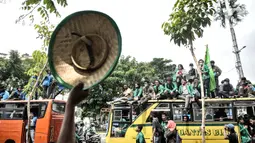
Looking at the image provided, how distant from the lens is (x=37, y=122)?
9594 mm

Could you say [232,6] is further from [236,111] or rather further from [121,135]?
[121,135]

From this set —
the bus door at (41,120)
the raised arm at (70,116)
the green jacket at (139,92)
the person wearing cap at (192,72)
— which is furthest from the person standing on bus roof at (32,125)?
the raised arm at (70,116)

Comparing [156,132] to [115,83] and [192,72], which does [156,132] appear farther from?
[115,83]

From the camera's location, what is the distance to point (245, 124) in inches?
325

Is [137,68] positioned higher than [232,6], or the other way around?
[232,6]

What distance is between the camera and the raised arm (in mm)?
1265

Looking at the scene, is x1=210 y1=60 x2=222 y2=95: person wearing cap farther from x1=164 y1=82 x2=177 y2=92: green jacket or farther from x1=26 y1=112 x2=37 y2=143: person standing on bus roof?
x1=26 y1=112 x2=37 y2=143: person standing on bus roof

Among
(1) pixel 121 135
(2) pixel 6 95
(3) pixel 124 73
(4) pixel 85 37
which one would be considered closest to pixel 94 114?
(3) pixel 124 73

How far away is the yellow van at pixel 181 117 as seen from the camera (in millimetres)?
8281

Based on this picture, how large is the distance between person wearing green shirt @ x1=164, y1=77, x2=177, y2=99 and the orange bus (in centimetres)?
420

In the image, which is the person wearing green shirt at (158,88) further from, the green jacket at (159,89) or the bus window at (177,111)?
the bus window at (177,111)

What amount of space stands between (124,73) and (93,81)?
74.6 ft

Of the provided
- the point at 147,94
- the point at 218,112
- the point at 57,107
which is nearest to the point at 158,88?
the point at 147,94

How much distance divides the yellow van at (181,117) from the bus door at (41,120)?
2.37 meters
